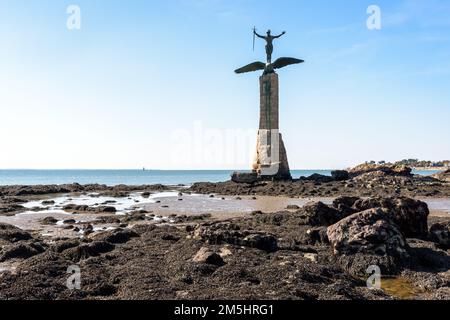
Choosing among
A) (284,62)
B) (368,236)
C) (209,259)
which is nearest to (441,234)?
(368,236)

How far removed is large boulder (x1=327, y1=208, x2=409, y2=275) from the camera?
852 cm

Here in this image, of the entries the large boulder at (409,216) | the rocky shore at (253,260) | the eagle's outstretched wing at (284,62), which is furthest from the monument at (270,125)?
the large boulder at (409,216)

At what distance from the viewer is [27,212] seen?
68.4 feet

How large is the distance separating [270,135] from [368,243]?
107 ft

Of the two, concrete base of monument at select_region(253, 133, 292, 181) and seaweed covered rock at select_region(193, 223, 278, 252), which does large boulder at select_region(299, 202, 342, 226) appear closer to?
seaweed covered rock at select_region(193, 223, 278, 252)

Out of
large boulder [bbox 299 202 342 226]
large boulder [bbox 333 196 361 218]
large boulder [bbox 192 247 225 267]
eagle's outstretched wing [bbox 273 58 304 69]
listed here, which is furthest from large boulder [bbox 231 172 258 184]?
large boulder [bbox 192 247 225 267]

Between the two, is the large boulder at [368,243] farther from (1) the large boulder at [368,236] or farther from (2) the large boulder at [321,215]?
(2) the large boulder at [321,215]

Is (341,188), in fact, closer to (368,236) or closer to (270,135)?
(270,135)

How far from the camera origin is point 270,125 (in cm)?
4134

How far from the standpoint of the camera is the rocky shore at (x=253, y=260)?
6972 millimetres

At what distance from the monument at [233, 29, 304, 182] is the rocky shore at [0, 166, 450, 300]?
2681cm
